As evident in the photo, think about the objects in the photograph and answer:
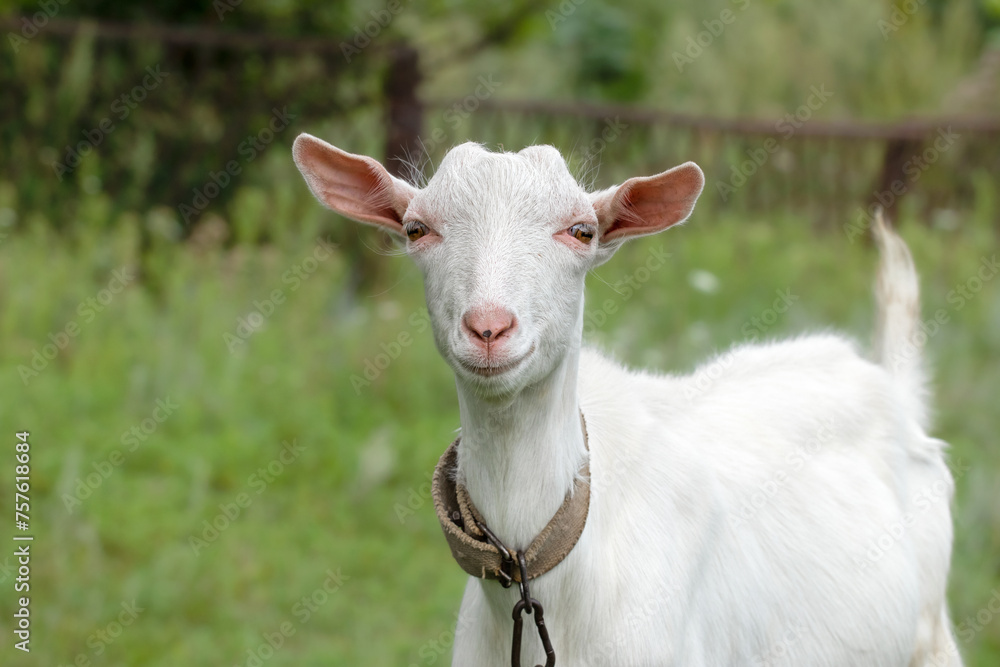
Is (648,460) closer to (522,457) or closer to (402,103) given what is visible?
(522,457)

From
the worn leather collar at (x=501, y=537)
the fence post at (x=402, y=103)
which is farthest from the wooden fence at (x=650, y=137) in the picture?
the worn leather collar at (x=501, y=537)

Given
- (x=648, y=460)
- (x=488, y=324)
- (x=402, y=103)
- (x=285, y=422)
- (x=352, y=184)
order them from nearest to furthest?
1. (x=488, y=324)
2. (x=352, y=184)
3. (x=648, y=460)
4. (x=285, y=422)
5. (x=402, y=103)

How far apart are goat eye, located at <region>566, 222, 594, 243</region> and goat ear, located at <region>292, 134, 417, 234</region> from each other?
16.7 inches

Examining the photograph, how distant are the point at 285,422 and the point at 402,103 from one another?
286 cm

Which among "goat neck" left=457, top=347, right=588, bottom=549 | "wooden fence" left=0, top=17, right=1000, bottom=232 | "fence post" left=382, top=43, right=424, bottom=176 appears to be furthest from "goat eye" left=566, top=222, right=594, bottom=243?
"fence post" left=382, top=43, right=424, bottom=176

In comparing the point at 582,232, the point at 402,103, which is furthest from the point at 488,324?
the point at 402,103

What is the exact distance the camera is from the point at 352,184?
2.61 metres

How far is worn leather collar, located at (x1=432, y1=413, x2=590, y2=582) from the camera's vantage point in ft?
8.05

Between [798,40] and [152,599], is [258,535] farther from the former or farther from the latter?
[798,40]

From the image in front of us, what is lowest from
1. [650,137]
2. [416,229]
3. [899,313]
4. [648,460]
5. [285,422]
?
[650,137]

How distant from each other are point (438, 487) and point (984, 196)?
785 cm

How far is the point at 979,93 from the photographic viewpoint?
1139cm

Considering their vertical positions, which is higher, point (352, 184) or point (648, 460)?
point (352, 184)

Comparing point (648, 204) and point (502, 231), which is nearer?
point (502, 231)
